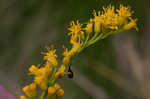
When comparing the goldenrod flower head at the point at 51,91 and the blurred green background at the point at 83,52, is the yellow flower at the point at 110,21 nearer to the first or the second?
the goldenrod flower head at the point at 51,91

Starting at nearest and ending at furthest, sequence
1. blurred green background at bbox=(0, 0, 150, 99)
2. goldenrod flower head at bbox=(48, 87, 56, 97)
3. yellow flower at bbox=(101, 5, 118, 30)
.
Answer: goldenrod flower head at bbox=(48, 87, 56, 97)
yellow flower at bbox=(101, 5, 118, 30)
blurred green background at bbox=(0, 0, 150, 99)

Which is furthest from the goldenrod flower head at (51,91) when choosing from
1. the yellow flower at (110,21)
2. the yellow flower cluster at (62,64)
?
the yellow flower at (110,21)

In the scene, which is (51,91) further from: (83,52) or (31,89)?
(83,52)

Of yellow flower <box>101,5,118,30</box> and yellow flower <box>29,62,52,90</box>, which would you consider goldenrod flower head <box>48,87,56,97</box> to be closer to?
yellow flower <box>29,62,52,90</box>

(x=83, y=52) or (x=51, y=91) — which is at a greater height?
(x=83, y=52)

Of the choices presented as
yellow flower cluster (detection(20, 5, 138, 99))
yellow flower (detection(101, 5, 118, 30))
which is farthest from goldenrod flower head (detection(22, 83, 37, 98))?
yellow flower (detection(101, 5, 118, 30))

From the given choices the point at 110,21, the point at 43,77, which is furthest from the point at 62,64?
the point at 110,21

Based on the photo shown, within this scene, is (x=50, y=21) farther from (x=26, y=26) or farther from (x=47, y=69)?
(x=47, y=69)

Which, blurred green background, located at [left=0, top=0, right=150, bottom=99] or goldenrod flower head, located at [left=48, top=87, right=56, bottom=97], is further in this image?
blurred green background, located at [left=0, top=0, right=150, bottom=99]
